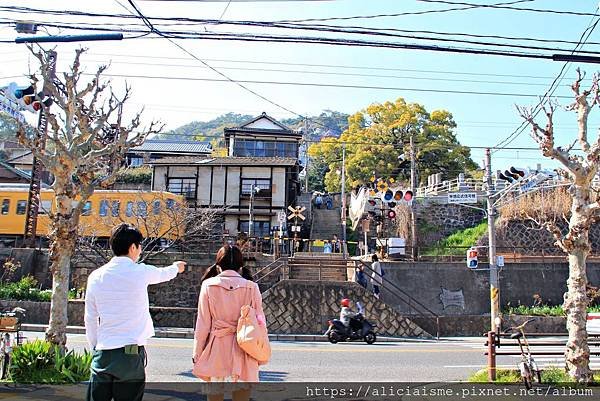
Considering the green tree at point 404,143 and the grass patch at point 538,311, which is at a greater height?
the green tree at point 404,143

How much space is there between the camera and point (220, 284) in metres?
4.23

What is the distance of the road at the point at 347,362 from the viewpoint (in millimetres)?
9409

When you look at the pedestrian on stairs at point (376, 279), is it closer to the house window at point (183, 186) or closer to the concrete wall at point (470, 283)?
the concrete wall at point (470, 283)

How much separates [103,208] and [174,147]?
2505cm

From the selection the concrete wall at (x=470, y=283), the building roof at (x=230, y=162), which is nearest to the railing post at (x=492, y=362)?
the concrete wall at (x=470, y=283)

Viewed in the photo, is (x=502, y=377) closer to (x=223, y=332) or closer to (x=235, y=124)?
(x=223, y=332)

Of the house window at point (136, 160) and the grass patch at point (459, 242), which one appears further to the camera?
the house window at point (136, 160)

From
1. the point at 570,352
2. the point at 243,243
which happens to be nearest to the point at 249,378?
the point at 570,352

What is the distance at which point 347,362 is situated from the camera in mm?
11211

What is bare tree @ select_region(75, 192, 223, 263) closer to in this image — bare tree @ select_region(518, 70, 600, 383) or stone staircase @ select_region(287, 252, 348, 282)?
stone staircase @ select_region(287, 252, 348, 282)

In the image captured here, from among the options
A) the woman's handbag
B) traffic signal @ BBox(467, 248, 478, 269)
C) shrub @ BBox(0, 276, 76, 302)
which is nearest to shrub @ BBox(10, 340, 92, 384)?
the woman's handbag

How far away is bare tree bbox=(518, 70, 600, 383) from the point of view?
7996mm

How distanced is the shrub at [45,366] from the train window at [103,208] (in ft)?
68.1

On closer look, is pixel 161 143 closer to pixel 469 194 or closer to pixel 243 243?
pixel 243 243
